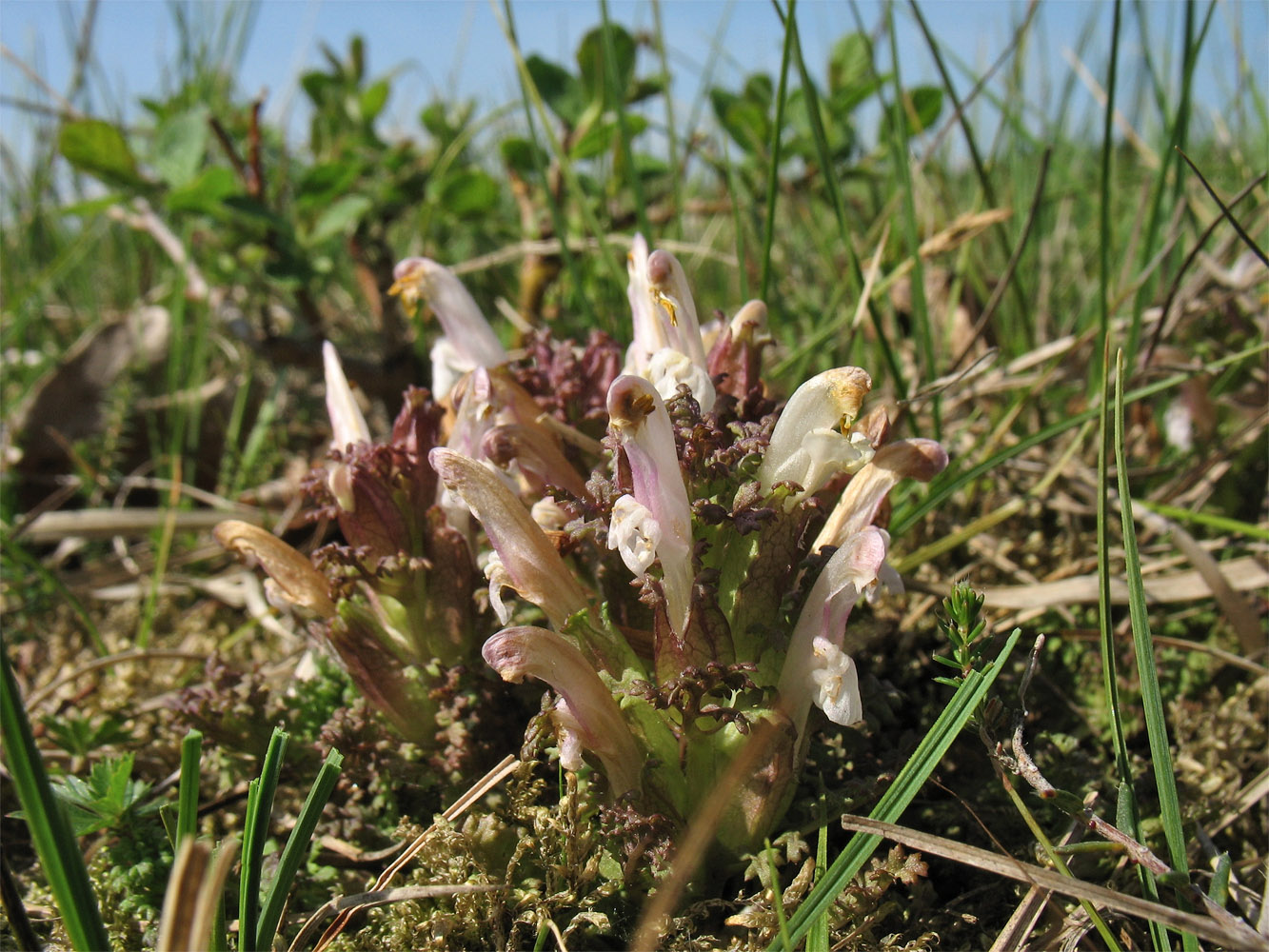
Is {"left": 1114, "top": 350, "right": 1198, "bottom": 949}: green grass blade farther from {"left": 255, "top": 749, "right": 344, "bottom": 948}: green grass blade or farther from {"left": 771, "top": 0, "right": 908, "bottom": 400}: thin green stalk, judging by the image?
{"left": 255, "top": 749, "right": 344, "bottom": 948}: green grass blade

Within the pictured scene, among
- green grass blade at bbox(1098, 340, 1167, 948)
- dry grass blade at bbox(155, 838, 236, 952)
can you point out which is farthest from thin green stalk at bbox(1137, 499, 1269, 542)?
dry grass blade at bbox(155, 838, 236, 952)

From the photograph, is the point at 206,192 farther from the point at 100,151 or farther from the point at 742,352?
the point at 742,352

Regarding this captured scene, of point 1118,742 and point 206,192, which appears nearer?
point 1118,742

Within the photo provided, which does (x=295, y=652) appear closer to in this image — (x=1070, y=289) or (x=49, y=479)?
(x=49, y=479)

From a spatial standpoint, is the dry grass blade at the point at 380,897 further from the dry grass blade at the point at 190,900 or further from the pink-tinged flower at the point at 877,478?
the pink-tinged flower at the point at 877,478

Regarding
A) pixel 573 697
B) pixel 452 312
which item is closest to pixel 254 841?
pixel 573 697

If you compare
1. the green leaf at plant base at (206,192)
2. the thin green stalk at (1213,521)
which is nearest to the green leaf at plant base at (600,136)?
the green leaf at plant base at (206,192)

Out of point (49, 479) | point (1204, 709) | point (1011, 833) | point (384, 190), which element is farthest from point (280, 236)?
point (1204, 709)
